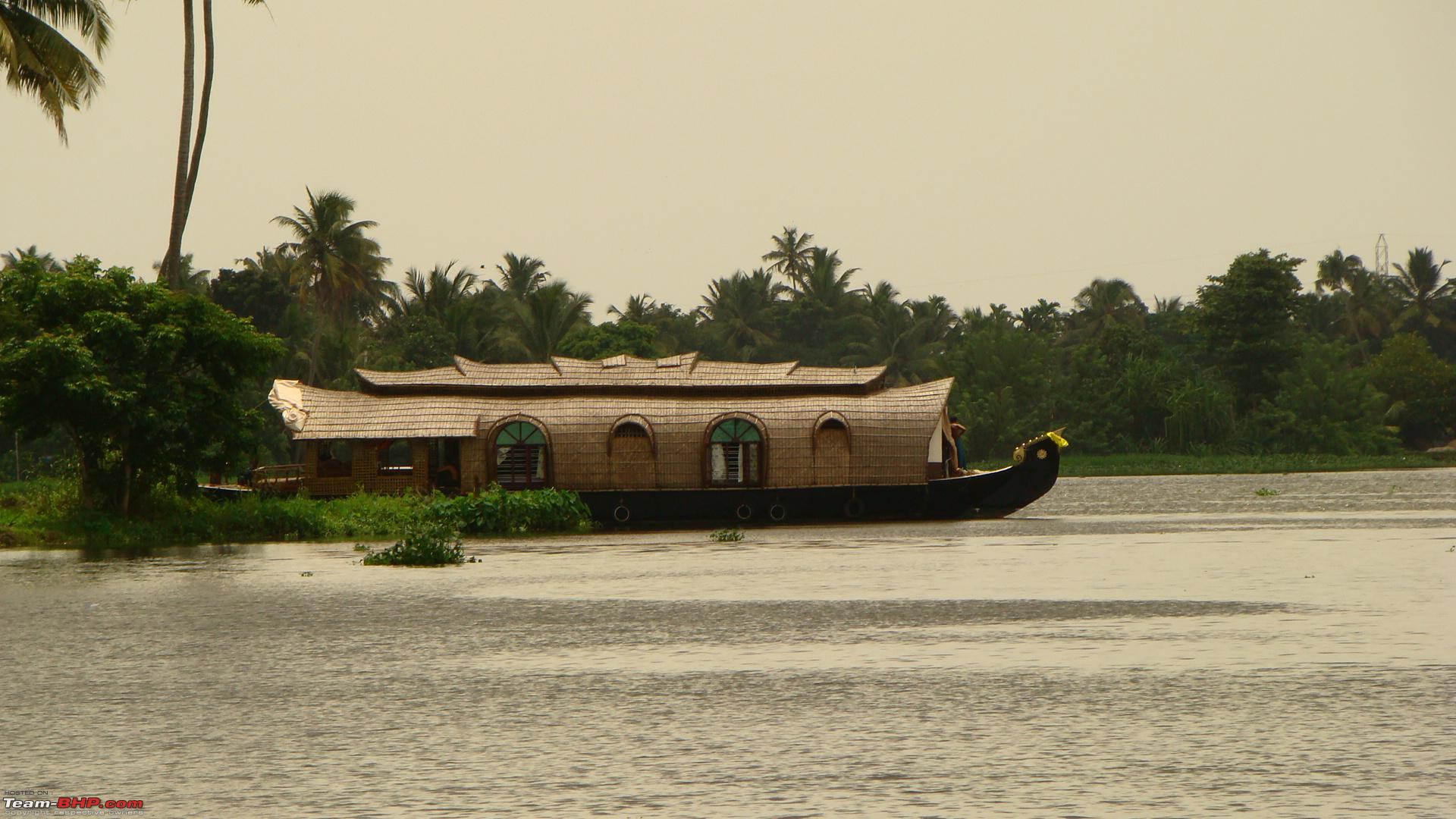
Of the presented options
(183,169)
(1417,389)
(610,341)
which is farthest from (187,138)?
(1417,389)

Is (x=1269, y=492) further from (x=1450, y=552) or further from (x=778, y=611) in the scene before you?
(x=778, y=611)

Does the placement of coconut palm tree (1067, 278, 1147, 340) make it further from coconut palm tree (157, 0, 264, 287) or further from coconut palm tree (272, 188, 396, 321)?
coconut palm tree (157, 0, 264, 287)

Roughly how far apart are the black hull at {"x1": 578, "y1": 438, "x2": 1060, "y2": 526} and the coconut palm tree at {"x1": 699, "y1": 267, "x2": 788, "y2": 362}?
152 ft

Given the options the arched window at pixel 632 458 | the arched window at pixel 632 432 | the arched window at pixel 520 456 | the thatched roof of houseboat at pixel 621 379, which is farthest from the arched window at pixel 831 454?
the arched window at pixel 520 456

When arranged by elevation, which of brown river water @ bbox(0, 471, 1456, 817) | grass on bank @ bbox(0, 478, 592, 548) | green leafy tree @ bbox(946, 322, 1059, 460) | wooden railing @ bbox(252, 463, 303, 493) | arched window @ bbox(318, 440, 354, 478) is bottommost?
brown river water @ bbox(0, 471, 1456, 817)

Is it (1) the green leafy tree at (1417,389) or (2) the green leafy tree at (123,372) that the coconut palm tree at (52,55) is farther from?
(1) the green leafy tree at (1417,389)

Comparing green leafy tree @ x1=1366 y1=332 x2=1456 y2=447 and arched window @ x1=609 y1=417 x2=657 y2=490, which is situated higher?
green leafy tree @ x1=1366 y1=332 x2=1456 y2=447

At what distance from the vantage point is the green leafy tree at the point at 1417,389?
71.2 meters

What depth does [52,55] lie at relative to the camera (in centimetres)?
2872

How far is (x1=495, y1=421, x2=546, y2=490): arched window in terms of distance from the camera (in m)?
31.5

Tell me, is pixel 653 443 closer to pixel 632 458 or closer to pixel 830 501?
pixel 632 458

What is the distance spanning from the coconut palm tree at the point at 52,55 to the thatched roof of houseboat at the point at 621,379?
25.2 ft

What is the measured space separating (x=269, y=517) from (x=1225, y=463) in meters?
43.2

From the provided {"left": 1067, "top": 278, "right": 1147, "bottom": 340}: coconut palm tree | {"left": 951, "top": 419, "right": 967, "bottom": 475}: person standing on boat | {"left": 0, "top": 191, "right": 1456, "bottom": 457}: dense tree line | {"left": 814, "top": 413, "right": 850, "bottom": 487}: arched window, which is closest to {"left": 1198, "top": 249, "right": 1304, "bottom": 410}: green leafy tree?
{"left": 0, "top": 191, "right": 1456, "bottom": 457}: dense tree line
